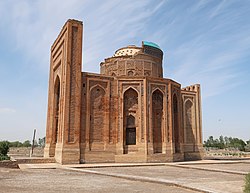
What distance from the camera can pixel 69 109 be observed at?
800 inches

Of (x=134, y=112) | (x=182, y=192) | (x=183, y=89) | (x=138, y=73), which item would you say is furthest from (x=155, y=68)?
(x=182, y=192)

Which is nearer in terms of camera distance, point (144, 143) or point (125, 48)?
point (144, 143)

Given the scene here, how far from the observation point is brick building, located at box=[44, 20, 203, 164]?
67.6 feet

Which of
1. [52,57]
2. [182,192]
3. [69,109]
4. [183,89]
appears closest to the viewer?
[182,192]

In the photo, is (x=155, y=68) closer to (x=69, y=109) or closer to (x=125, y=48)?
(x=125, y=48)

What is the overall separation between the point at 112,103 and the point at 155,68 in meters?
7.86

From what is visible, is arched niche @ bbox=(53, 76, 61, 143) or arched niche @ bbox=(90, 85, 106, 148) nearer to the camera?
arched niche @ bbox=(90, 85, 106, 148)

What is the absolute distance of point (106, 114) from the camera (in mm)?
22156

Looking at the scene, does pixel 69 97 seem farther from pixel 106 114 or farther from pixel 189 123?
pixel 189 123

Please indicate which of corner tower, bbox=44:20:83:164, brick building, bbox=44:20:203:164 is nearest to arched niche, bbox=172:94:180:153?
brick building, bbox=44:20:203:164

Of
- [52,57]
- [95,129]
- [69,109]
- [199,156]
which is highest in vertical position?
[52,57]

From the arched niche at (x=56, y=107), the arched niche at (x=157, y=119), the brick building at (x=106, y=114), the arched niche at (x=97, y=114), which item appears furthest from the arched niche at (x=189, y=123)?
the arched niche at (x=56, y=107)

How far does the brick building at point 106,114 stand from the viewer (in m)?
20.6

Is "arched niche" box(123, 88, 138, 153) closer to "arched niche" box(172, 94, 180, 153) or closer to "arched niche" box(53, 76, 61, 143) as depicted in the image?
"arched niche" box(172, 94, 180, 153)
